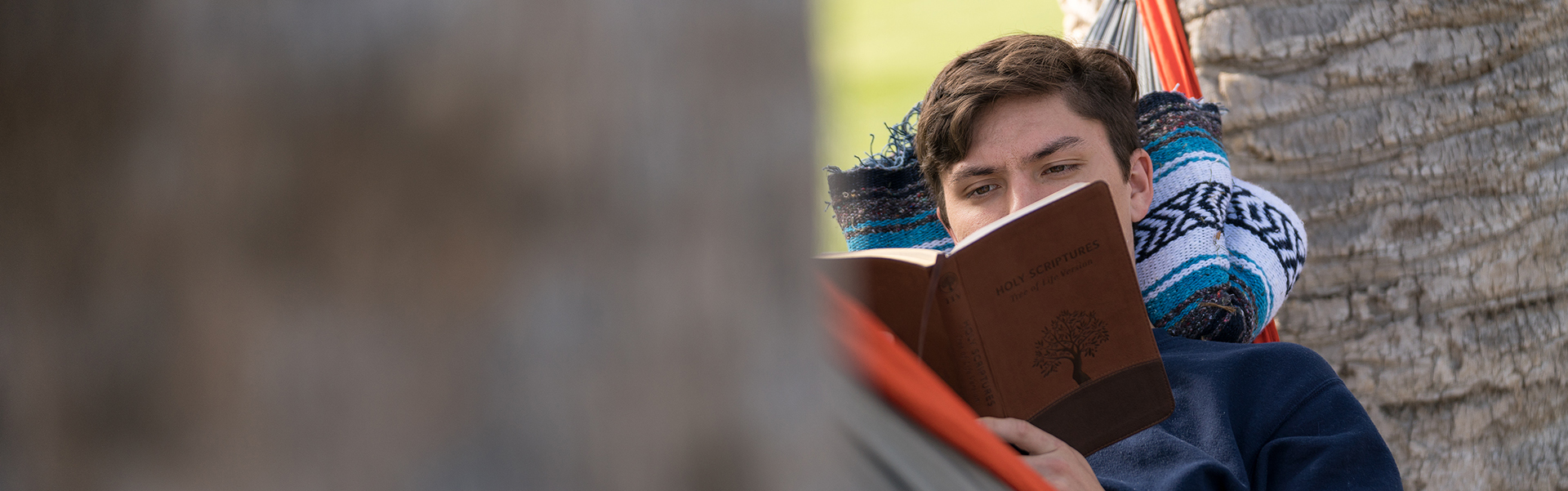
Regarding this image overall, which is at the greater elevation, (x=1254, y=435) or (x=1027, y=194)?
(x=1027, y=194)

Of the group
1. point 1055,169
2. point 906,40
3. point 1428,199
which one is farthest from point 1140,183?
point 906,40

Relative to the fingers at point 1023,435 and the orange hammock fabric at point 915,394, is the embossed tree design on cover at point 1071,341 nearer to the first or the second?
the fingers at point 1023,435

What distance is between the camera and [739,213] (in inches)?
6.0

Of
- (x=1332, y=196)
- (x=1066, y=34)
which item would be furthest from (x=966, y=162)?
(x=1066, y=34)

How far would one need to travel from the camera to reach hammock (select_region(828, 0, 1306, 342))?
4.86ft

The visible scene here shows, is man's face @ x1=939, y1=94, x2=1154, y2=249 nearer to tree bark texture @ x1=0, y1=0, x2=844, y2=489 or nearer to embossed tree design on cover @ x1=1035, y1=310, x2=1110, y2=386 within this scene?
embossed tree design on cover @ x1=1035, y1=310, x2=1110, y2=386

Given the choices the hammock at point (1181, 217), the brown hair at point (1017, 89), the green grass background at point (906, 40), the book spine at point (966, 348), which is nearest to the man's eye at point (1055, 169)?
the brown hair at point (1017, 89)

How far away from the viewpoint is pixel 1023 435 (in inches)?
34.5

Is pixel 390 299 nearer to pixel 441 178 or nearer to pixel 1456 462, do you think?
pixel 441 178

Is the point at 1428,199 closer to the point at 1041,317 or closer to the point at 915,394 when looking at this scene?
the point at 1041,317

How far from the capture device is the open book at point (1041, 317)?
2.96 feet

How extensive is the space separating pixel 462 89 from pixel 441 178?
13 mm

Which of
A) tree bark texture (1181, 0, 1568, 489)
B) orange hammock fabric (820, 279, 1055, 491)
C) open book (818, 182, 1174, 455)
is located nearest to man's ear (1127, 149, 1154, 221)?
tree bark texture (1181, 0, 1568, 489)

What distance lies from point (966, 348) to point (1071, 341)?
124 millimetres
